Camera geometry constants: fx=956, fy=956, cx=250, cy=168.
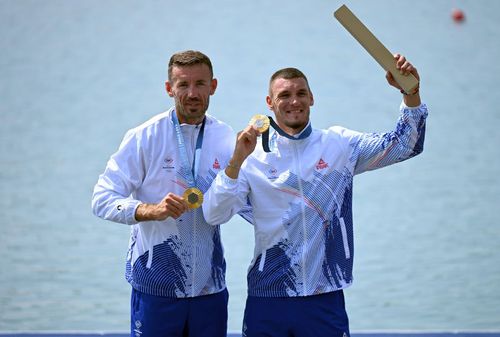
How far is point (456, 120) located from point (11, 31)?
6.12m

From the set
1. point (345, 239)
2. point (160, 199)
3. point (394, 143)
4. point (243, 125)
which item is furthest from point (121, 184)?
point (243, 125)

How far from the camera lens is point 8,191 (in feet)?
26.2

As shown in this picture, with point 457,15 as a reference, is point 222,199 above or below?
below

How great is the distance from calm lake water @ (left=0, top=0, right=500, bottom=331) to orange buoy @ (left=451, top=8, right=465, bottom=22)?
10cm

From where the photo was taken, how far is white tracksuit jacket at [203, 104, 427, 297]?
3141 mm

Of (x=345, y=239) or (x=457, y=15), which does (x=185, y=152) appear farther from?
(x=457, y=15)

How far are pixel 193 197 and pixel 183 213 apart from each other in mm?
181

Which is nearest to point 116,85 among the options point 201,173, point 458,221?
point 458,221

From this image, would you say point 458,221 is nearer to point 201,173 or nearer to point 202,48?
point 201,173

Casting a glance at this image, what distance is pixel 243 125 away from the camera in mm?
9195

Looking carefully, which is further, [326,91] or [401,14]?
[401,14]

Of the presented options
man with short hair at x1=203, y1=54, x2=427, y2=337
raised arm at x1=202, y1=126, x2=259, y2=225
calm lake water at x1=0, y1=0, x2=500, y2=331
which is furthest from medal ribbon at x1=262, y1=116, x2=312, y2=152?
calm lake water at x1=0, y1=0, x2=500, y2=331

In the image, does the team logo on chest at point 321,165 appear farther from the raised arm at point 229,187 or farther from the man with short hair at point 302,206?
the raised arm at point 229,187

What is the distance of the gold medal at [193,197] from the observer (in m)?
2.99
